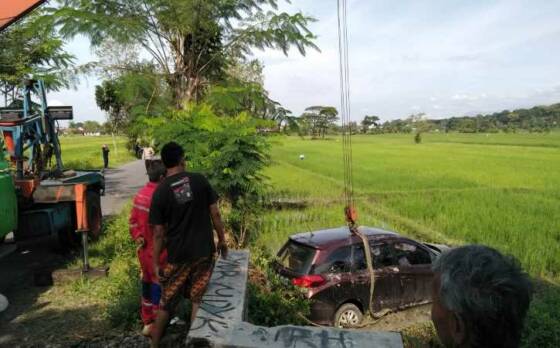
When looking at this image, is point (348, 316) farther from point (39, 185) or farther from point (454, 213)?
point (454, 213)

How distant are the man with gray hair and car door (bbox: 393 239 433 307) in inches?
219

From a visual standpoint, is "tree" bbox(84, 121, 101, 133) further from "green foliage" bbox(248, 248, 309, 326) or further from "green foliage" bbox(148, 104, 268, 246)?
"green foliage" bbox(248, 248, 309, 326)

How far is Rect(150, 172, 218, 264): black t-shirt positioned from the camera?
4008mm

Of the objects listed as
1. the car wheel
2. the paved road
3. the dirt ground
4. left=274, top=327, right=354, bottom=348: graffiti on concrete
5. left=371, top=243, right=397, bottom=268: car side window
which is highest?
left=274, top=327, right=354, bottom=348: graffiti on concrete

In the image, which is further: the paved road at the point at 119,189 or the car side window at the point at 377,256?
the paved road at the point at 119,189

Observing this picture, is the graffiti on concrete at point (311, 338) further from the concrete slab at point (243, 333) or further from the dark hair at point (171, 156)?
the dark hair at point (171, 156)

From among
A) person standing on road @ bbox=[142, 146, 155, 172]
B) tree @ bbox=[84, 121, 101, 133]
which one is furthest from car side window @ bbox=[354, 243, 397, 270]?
tree @ bbox=[84, 121, 101, 133]

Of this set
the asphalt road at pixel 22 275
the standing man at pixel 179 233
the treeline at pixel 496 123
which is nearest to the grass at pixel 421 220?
the asphalt road at pixel 22 275

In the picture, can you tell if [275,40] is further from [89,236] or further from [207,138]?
[89,236]

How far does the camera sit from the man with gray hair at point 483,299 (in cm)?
158

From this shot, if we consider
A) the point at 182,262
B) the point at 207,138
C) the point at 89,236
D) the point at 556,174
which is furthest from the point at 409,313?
the point at 556,174

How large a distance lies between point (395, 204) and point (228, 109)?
264 inches

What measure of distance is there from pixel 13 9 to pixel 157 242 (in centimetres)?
354

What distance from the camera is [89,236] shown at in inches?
389
